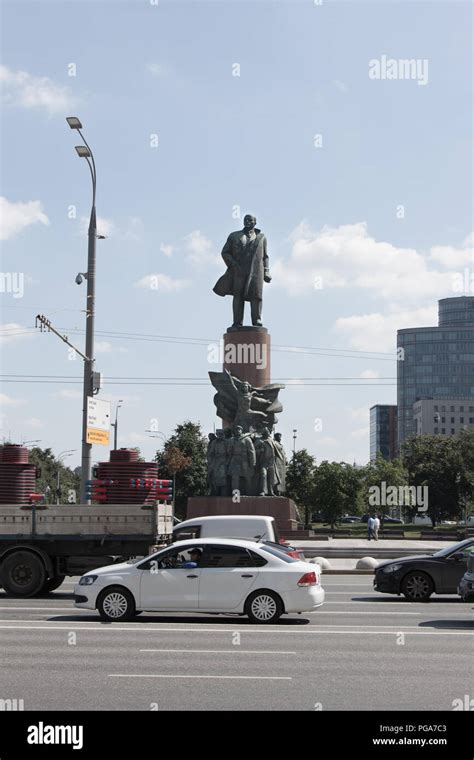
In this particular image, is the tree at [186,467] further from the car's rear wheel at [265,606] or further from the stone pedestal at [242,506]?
the car's rear wheel at [265,606]

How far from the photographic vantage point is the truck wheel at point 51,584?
64.8 ft

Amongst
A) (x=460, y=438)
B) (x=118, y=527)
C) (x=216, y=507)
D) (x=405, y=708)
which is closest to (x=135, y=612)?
(x=118, y=527)

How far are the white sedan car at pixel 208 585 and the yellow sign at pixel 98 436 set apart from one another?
10095mm

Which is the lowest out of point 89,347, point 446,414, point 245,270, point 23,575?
point 23,575

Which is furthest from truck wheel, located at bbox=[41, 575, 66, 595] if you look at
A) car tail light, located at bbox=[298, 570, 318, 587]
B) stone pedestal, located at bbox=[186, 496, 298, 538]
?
stone pedestal, located at bbox=[186, 496, 298, 538]

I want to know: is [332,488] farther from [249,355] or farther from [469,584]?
[469,584]

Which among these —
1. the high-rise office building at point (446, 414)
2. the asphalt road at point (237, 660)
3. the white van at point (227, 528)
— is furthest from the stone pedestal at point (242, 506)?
the high-rise office building at point (446, 414)

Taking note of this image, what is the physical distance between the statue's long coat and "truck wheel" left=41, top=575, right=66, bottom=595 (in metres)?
24.0

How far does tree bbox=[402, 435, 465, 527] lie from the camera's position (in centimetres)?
9006

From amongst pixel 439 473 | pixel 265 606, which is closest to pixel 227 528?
pixel 265 606

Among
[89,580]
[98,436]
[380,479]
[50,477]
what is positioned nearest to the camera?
[89,580]

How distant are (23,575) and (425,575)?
797cm

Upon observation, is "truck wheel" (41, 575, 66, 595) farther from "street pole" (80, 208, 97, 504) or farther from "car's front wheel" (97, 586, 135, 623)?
"car's front wheel" (97, 586, 135, 623)

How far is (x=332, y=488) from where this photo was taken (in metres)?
84.0
